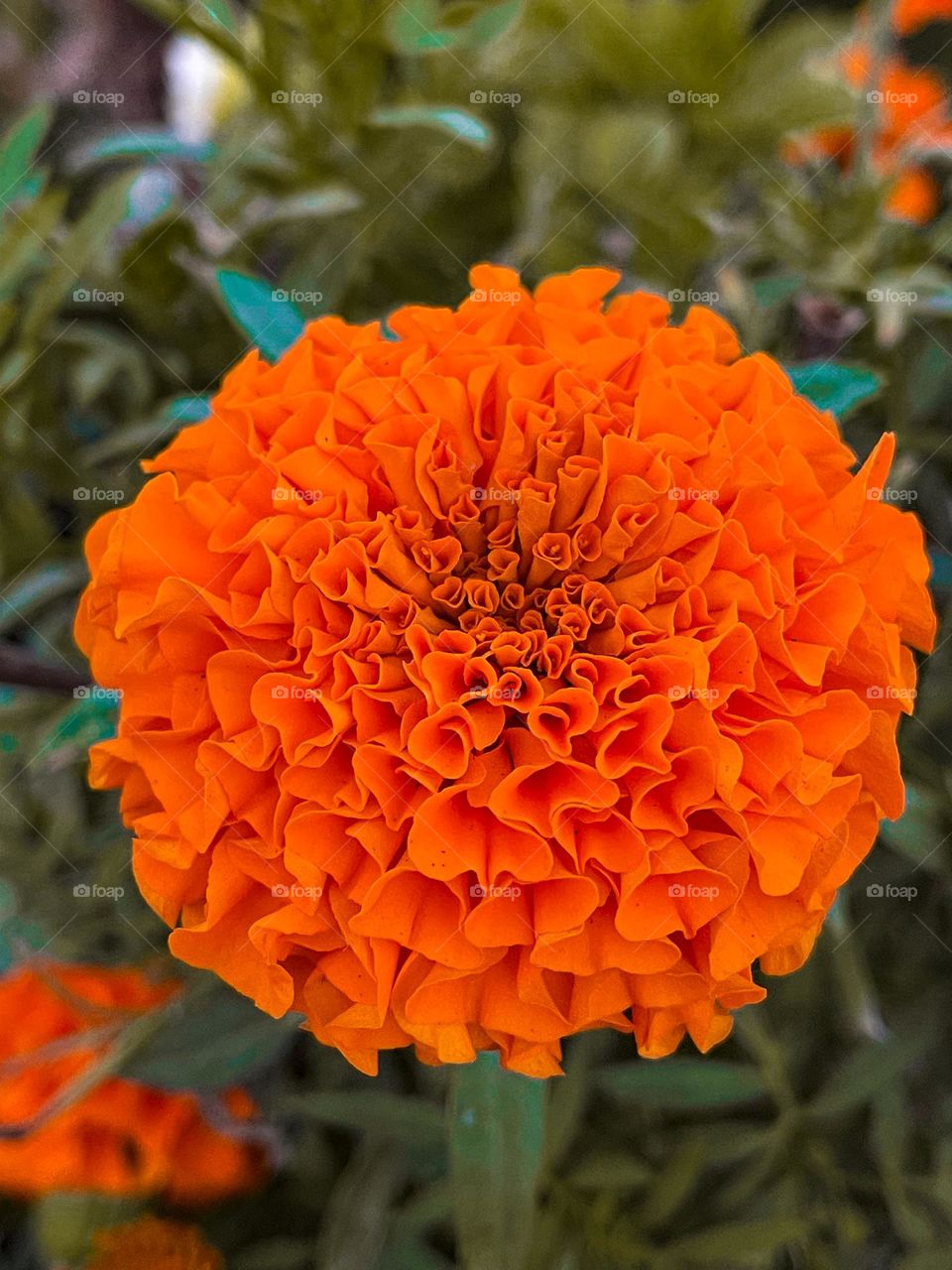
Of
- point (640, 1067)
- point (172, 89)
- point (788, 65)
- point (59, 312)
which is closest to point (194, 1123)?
point (640, 1067)

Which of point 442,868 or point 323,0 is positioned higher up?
point 323,0

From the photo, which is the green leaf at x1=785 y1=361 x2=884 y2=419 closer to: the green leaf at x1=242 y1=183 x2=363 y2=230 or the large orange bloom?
the large orange bloom

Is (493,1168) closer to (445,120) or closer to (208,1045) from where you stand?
(208,1045)

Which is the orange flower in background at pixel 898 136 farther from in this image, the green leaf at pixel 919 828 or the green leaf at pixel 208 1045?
the green leaf at pixel 208 1045

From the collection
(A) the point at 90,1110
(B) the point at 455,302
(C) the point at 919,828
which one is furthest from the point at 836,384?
(A) the point at 90,1110

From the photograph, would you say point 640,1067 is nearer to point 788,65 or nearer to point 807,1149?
point 807,1149

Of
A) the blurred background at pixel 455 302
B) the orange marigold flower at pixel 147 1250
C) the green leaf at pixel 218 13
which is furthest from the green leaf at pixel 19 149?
the orange marigold flower at pixel 147 1250
